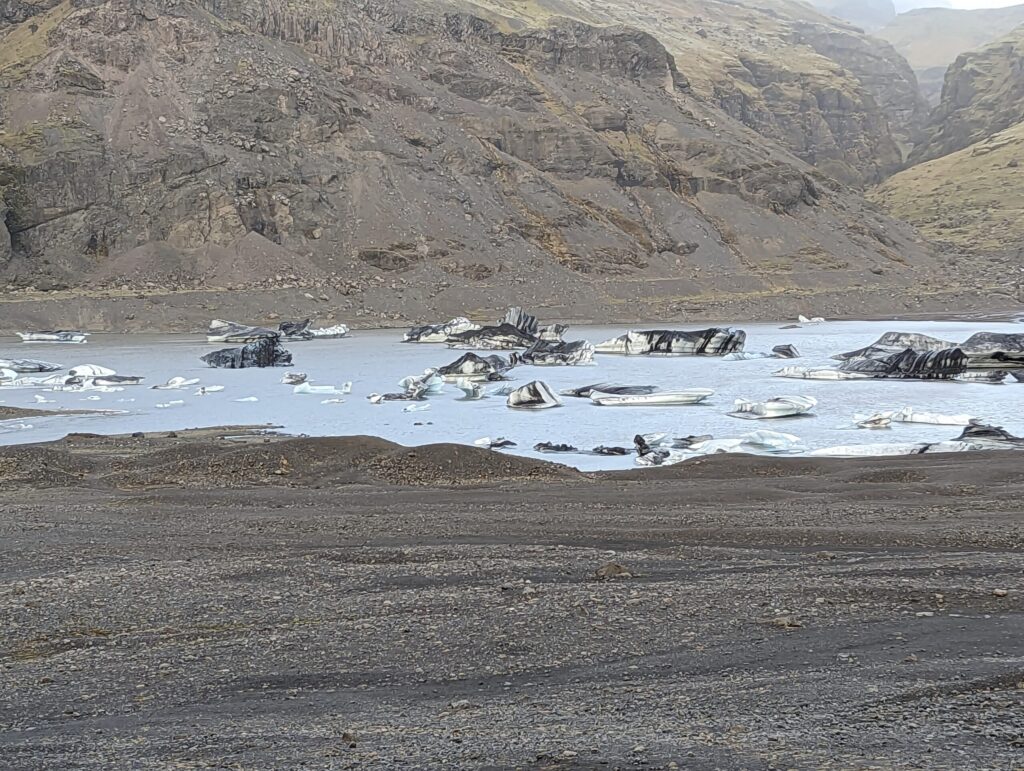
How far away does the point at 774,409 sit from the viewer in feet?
70.2

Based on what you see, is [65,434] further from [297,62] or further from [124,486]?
[297,62]

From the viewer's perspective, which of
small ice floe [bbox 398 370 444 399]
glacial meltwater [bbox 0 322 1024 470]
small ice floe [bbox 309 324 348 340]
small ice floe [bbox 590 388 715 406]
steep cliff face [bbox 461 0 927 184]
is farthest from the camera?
steep cliff face [bbox 461 0 927 184]

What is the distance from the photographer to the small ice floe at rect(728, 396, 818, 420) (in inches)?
843

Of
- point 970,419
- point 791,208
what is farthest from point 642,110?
point 970,419

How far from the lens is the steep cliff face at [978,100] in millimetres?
150500

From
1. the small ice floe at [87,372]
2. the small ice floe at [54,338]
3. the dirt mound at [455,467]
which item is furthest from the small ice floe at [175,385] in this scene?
the small ice floe at [54,338]

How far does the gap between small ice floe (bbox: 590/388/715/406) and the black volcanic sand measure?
10664 mm

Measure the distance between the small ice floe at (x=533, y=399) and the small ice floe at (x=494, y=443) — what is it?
16.0 ft

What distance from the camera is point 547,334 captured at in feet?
157

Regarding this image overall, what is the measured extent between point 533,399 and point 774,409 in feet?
17.7

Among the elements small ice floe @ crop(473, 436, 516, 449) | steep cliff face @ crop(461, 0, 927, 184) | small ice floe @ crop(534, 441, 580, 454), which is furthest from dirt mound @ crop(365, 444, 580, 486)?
steep cliff face @ crop(461, 0, 927, 184)

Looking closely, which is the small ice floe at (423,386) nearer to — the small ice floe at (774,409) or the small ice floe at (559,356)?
the small ice floe at (774,409)

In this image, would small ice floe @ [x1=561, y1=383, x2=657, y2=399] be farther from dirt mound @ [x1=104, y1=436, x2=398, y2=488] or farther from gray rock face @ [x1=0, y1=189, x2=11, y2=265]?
gray rock face @ [x1=0, y1=189, x2=11, y2=265]

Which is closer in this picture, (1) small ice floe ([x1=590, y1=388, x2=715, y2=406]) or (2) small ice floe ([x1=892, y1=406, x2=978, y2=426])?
(2) small ice floe ([x1=892, y1=406, x2=978, y2=426])
